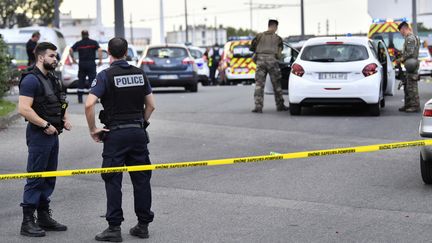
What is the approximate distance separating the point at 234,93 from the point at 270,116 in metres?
8.34

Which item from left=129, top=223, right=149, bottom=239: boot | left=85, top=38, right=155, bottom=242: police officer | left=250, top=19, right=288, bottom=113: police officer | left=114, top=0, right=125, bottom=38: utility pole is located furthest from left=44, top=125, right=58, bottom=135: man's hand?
left=114, top=0, right=125, bottom=38: utility pole

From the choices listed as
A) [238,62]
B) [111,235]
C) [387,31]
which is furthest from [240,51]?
[111,235]

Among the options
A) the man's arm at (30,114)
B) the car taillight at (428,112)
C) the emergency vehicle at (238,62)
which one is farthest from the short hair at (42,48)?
the emergency vehicle at (238,62)

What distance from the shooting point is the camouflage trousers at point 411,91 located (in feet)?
57.2

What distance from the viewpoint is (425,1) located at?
86.2 m

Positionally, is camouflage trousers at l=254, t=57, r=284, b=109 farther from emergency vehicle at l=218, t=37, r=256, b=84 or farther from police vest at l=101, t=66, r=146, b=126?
emergency vehicle at l=218, t=37, r=256, b=84

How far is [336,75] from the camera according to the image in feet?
55.6

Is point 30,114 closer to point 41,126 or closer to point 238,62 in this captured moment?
point 41,126

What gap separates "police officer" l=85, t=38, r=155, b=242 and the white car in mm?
9859

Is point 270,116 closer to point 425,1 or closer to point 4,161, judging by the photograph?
point 4,161

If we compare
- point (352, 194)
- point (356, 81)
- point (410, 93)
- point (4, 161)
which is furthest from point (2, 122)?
point (352, 194)

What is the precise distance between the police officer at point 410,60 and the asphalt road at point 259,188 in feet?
4.83

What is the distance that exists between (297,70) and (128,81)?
33.7 ft

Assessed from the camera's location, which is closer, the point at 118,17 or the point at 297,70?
the point at 297,70
